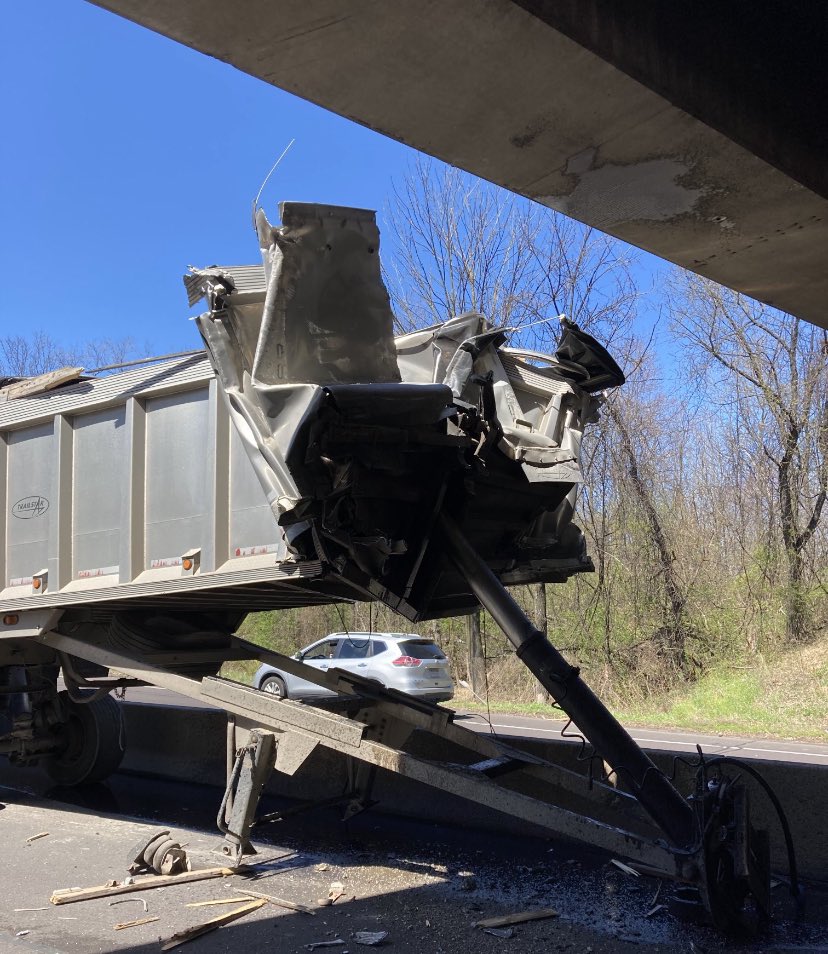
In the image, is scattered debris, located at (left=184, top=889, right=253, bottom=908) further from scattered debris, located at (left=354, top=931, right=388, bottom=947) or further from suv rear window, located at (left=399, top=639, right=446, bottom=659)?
suv rear window, located at (left=399, top=639, right=446, bottom=659)

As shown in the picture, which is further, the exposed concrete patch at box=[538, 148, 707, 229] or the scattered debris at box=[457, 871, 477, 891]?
the scattered debris at box=[457, 871, 477, 891]

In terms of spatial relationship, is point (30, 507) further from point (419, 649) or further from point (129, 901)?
point (419, 649)

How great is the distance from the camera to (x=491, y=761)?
6273 mm

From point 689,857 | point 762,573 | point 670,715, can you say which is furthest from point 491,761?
point 762,573

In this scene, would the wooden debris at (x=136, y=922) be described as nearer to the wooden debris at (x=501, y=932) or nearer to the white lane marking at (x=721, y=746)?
the wooden debris at (x=501, y=932)

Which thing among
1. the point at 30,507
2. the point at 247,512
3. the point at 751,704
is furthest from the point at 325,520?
the point at 751,704

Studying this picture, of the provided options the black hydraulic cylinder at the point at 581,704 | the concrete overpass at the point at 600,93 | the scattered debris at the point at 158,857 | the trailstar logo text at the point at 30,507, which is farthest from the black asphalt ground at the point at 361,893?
the concrete overpass at the point at 600,93

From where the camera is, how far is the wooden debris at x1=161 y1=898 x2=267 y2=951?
507 cm

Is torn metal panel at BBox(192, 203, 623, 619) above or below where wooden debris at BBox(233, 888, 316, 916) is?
above

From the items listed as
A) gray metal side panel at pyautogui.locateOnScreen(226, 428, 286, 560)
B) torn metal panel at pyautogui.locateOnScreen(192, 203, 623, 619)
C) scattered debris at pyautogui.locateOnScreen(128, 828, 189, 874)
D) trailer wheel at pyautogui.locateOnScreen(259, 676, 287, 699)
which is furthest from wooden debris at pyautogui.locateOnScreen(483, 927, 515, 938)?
trailer wheel at pyautogui.locateOnScreen(259, 676, 287, 699)

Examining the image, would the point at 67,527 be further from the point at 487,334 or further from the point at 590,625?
the point at 590,625

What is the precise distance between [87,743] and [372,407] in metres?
6.13

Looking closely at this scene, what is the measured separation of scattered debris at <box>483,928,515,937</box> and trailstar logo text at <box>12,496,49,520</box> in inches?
189

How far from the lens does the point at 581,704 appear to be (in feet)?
18.3
